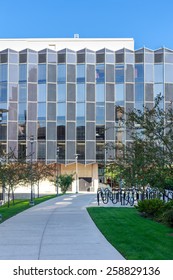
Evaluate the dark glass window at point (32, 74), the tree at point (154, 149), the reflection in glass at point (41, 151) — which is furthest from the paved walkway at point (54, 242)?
the dark glass window at point (32, 74)

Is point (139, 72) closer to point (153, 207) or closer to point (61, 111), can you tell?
point (61, 111)

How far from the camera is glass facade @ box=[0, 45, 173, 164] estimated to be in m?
65.4

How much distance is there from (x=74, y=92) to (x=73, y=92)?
5.7 inches

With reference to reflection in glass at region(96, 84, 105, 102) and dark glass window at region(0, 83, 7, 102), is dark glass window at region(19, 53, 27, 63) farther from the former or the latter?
reflection in glass at region(96, 84, 105, 102)

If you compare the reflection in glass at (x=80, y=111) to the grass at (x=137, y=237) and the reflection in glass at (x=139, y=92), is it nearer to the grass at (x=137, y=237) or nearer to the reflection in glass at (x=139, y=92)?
the reflection in glass at (x=139, y=92)

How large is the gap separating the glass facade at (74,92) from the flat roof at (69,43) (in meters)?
6.01

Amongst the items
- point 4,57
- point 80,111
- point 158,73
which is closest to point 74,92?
point 80,111

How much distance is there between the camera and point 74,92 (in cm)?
6594

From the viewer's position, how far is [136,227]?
15.1m

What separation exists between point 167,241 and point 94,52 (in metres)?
56.7

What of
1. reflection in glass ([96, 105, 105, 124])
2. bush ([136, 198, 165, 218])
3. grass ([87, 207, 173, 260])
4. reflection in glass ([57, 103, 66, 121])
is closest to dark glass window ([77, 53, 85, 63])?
reflection in glass ([57, 103, 66, 121])
